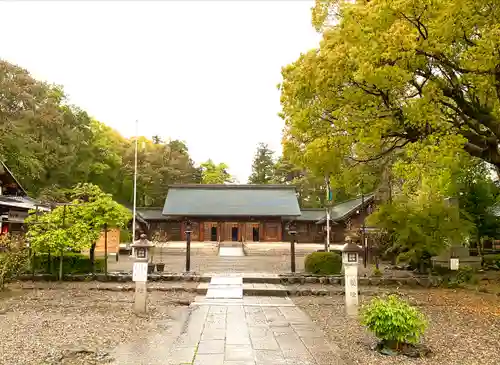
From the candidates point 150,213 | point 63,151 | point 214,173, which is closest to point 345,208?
point 150,213

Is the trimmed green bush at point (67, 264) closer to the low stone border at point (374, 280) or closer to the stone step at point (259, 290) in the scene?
the stone step at point (259, 290)

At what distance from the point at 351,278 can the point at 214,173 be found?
4714 centimetres

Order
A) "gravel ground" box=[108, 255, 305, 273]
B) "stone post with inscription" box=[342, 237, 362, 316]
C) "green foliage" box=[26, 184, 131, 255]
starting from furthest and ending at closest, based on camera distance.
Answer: "gravel ground" box=[108, 255, 305, 273]
"green foliage" box=[26, 184, 131, 255]
"stone post with inscription" box=[342, 237, 362, 316]

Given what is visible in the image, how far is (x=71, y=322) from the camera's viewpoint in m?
8.32

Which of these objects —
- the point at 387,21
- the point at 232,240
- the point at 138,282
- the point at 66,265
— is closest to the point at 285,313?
the point at 138,282

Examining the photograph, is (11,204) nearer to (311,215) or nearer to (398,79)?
(398,79)

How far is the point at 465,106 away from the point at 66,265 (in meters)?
13.6

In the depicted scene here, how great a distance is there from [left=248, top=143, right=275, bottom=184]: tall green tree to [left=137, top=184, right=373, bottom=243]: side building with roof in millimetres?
20084

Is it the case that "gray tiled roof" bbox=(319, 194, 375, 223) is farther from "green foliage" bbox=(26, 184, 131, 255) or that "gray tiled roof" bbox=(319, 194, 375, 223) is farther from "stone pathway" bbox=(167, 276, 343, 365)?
"stone pathway" bbox=(167, 276, 343, 365)

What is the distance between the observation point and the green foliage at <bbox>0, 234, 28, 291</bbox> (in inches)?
469

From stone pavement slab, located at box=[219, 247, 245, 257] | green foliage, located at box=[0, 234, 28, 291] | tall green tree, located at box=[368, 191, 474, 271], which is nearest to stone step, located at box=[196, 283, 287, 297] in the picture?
tall green tree, located at box=[368, 191, 474, 271]

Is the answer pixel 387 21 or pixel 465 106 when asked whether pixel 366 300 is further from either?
pixel 387 21

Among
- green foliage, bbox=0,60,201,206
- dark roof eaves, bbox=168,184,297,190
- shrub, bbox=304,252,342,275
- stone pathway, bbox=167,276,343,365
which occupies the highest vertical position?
green foliage, bbox=0,60,201,206

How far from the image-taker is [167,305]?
10.4 metres
